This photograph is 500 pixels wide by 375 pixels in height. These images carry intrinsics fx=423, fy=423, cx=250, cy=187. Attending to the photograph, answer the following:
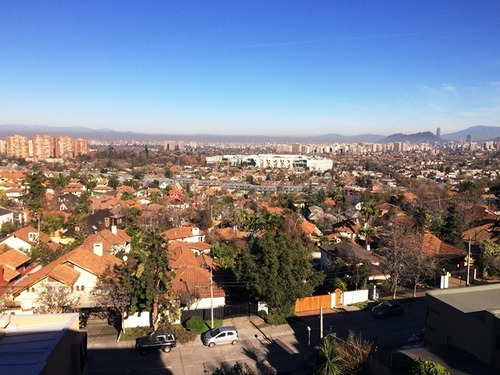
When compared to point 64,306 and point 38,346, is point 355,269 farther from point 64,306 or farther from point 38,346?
point 38,346

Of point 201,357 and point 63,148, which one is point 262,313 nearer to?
point 201,357

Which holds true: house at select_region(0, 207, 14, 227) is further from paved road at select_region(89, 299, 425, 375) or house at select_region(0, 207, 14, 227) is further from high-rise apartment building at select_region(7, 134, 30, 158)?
high-rise apartment building at select_region(7, 134, 30, 158)

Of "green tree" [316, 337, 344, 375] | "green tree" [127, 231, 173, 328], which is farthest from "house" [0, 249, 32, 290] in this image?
"green tree" [316, 337, 344, 375]

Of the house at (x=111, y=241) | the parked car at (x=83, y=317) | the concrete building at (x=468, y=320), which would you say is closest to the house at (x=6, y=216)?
the house at (x=111, y=241)

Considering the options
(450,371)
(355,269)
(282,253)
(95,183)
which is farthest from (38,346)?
(95,183)

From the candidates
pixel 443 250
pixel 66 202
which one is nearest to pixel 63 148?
pixel 66 202

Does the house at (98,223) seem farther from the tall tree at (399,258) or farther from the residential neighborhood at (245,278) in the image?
the tall tree at (399,258)
